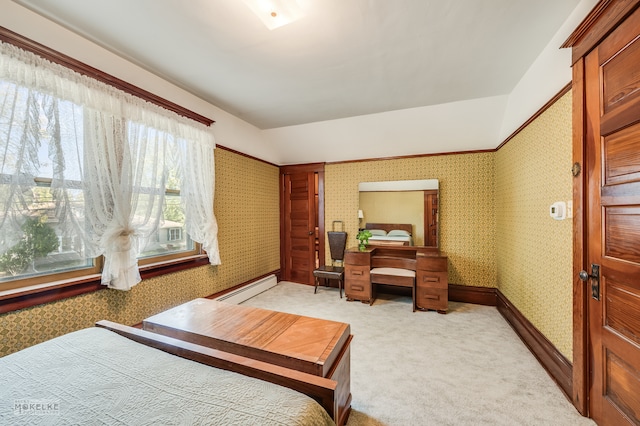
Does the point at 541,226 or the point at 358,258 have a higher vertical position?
the point at 541,226

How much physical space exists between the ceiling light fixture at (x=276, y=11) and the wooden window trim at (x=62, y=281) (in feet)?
4.51

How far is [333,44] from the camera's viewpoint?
6.32ft

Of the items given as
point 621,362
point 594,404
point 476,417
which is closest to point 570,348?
point 594,404

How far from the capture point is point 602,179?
54.5 inches

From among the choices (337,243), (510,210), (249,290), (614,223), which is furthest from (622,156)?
(249,290)

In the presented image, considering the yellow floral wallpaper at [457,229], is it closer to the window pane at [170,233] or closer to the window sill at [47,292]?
the window sill at [47,292]

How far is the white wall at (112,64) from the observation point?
5.14 feet

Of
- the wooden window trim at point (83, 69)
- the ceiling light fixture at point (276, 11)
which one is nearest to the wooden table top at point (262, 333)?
the wooden window trim at point (83, 69)

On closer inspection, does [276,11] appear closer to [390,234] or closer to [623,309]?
[623,309]

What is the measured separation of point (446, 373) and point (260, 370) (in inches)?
67.3

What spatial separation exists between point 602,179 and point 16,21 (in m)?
3.67

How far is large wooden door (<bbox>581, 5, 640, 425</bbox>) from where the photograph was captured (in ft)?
3.93

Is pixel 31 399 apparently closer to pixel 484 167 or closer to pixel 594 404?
pixel 594 404

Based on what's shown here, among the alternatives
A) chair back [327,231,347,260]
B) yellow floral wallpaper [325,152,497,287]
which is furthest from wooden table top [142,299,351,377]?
yellow floral wallpaper [325,152,497,287]
